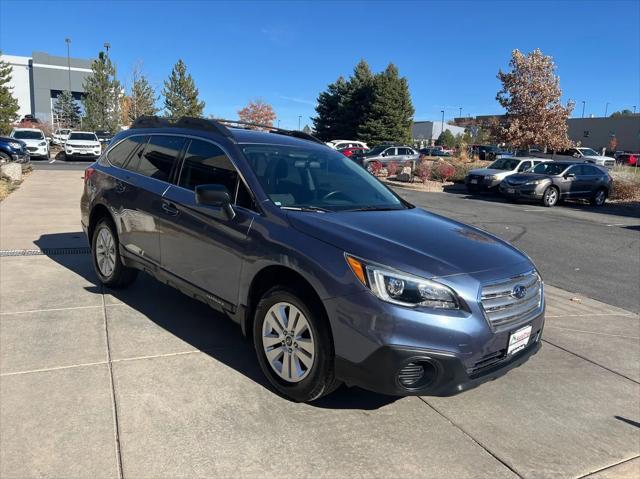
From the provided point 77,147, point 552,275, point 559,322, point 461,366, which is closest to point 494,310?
point 461,366

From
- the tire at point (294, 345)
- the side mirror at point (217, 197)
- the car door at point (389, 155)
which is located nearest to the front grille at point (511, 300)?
the tire at point (294, 345)

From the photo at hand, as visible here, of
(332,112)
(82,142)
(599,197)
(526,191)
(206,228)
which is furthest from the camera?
(332,112)

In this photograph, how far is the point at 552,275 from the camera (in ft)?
24.9

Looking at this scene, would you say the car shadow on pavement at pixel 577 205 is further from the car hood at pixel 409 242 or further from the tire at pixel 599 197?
the car hood at pixel 409 242

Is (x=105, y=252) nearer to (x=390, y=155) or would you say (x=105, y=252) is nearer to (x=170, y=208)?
(x=170, y=208)

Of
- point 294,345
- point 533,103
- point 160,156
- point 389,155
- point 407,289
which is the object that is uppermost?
point 533,103

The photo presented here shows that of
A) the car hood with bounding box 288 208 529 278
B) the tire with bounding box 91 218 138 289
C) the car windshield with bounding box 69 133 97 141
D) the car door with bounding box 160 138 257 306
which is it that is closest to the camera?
the car hood with bounding box 288 208 529 278

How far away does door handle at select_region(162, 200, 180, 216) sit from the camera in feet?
13.6

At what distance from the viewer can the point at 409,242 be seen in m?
3.15

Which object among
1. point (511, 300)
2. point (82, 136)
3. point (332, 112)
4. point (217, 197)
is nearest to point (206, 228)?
point (217, 197)

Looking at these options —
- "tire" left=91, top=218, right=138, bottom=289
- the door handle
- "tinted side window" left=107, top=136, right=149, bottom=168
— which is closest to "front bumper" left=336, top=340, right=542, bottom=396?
the door handle

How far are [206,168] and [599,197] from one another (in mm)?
19164

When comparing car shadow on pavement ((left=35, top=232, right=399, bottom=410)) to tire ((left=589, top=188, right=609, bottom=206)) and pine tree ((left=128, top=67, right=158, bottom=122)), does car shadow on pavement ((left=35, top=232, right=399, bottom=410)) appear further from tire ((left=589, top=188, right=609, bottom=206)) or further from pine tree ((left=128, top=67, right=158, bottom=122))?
pine tree ((left=128, top=67, right=158, bottom=122))

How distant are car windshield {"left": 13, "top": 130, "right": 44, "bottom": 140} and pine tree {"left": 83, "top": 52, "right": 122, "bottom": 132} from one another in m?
19.1
